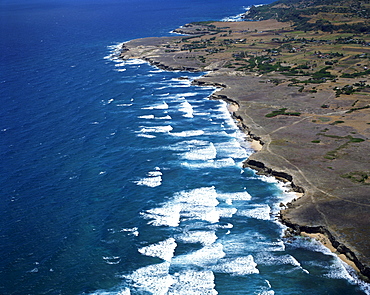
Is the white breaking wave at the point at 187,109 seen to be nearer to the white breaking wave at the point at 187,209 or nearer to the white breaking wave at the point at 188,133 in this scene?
the white breaking wave at the point at 188,133

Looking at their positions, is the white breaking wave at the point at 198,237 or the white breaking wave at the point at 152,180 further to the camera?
the white breaking wave at the point at 152,180

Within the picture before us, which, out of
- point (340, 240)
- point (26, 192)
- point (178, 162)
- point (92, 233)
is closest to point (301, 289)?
point (340, 240)

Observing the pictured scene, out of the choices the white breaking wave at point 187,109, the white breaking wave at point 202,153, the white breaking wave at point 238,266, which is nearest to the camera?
the white breaking wave at point 238,266

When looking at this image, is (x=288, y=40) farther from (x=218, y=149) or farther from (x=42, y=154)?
(x=42, y=154)

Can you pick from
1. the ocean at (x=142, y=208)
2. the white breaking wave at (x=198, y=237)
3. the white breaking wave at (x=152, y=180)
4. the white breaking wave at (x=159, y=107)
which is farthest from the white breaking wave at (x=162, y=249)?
the white breaking wave at (x=159, y=107)

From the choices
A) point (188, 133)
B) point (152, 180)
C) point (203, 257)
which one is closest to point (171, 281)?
point (203, 257)
